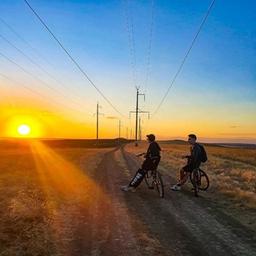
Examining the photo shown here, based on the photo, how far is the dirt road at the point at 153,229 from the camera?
8.29m

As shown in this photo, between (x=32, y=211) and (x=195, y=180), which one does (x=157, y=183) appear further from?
(x=32, y=211)

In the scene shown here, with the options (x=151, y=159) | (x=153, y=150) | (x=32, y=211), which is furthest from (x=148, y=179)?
(x=32, y=211)

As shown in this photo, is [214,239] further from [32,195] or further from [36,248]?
[32,195]

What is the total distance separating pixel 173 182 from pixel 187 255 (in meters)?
11.8

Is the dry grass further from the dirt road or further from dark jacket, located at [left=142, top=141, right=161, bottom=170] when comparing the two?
dark jacket, located at [left=142, top=141, right=161, bottom=170]

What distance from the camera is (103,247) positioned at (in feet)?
27.3

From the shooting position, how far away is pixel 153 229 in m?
9.91

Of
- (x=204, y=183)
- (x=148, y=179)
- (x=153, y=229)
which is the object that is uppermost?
(x=148, y=179)

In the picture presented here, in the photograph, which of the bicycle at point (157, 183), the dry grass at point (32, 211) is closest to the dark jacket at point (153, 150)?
the bicycle at point (157, 183)

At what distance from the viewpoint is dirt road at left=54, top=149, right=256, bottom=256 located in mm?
8289

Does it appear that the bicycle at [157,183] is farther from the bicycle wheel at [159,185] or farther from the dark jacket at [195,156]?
the dark jacket at [195,156]

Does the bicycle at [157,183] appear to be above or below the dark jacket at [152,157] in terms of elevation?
below

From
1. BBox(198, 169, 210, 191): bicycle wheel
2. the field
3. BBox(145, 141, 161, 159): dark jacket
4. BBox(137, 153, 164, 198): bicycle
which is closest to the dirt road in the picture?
the field

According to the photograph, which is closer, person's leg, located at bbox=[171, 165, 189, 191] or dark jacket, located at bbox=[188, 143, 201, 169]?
dark jacket, located at bbox=[188, 143, 201, 169]
